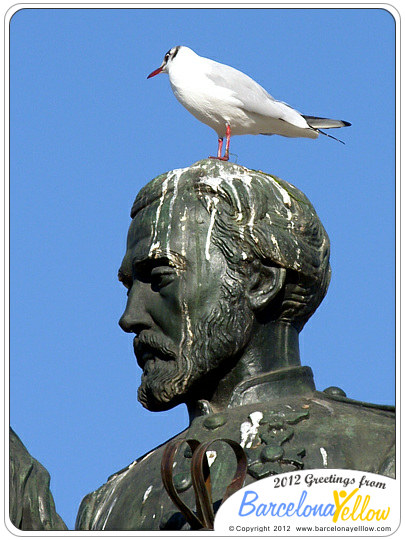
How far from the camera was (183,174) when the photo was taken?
38.7 ft

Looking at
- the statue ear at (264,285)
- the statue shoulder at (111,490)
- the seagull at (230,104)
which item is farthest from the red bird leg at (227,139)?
the statue shoulder at (111,490)

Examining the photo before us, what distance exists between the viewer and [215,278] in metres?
11.4

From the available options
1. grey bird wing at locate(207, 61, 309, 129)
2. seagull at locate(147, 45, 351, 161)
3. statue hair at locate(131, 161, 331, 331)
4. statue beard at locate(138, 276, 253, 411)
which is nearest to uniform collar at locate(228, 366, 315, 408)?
statue beard at locate(138, 276, 253, 411)

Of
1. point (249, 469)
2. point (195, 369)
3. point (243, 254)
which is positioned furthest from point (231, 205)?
point (249, 469)

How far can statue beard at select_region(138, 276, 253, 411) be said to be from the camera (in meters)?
11.2

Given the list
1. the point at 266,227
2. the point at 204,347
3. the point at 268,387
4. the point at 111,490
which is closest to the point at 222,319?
the point at 204,347

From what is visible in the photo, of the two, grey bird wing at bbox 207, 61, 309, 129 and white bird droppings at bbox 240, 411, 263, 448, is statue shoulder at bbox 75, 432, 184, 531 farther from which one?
grey bird wing at bbox 207, 61, 309, 129

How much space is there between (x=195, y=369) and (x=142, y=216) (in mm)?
1243

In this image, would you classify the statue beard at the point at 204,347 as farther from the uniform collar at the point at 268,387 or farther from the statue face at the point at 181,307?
the uniform collar at the point at 268,387

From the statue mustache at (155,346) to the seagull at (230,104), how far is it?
2525 millimetres

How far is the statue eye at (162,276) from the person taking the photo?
11.4 m

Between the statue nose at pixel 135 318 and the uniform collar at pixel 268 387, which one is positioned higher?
the statue nose at pixel 135 318

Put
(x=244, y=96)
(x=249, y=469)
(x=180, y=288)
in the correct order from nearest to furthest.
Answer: (x=249, y=469)
(x=180, y=288)
(x=244, y=96)

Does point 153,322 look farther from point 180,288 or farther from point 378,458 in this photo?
point 378,458
